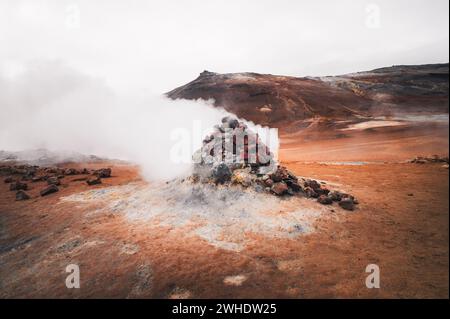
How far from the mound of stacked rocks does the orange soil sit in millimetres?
1121

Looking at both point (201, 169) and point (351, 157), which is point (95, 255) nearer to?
point (201, 169)

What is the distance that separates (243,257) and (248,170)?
3.13 meters

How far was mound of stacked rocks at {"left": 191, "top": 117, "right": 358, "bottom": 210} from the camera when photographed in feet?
22.7

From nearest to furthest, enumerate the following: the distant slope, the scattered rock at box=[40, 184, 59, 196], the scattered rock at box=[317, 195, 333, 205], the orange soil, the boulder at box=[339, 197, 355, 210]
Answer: the orange soil
the boulder at box=[339, 197, 355, 210]
the scattered rock at box=[317, 195, 333, 205]
the scattered rock at box=[40, 184, 59, 196]
the distant slope

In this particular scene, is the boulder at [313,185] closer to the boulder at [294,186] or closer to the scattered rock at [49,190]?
the boulder at [294,186]

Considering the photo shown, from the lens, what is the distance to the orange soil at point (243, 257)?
145 inches

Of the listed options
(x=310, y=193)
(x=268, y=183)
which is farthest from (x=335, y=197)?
(x=268, y=183)

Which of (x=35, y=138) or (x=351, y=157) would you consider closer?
(x=351, y=157)

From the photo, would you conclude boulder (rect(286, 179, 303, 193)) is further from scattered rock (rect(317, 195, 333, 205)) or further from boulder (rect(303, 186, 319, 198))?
scattered rock (rect(317, 195, 333, 205))

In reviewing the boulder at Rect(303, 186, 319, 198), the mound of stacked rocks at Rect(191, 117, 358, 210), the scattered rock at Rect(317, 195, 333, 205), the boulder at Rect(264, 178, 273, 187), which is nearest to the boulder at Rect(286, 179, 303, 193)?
the mound of stacked rocks at Rect(191, 117, 358, 210)
